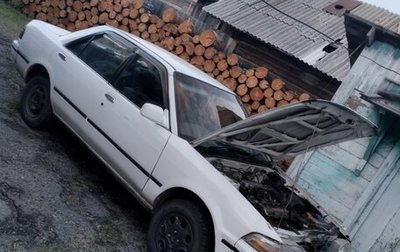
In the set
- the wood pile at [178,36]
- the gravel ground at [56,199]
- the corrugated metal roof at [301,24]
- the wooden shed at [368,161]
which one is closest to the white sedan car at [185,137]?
the gravel ground at [56,199]

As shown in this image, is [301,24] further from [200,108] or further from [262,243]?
[262,243]

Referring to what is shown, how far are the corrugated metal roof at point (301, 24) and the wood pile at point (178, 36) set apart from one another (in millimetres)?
727

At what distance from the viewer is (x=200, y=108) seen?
389cm

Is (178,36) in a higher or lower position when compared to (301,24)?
lower

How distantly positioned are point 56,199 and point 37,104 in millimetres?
1573

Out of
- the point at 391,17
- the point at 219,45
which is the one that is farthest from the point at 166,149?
the point at 391,17

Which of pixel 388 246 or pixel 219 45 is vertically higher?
pixel 219 45

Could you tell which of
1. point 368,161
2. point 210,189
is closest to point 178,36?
point 368,161

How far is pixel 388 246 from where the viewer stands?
5.74 metres

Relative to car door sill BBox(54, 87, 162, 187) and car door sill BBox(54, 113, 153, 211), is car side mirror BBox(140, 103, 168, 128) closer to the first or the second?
car door sill BBox(54, 87, 162, 187)

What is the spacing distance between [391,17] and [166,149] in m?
8.04

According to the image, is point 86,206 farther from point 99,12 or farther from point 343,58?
point 99,12

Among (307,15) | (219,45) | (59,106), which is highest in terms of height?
(307,15)

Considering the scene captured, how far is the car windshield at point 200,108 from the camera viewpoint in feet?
12.1
